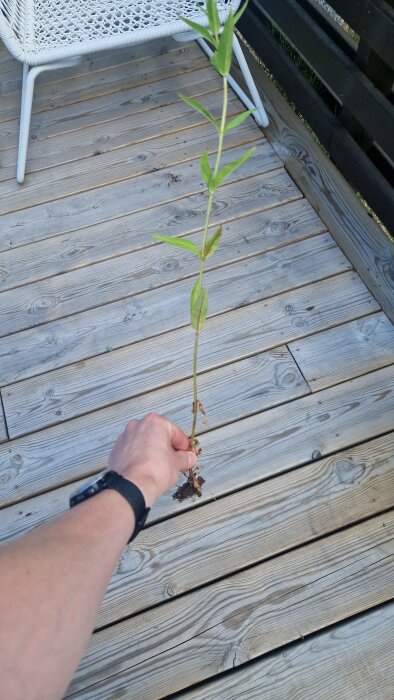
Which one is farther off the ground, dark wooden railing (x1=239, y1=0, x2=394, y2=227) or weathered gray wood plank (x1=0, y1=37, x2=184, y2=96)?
dark wooden railing (x1=239, y1=0, x2=394, y2=227)

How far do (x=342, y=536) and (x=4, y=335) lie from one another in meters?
0.87

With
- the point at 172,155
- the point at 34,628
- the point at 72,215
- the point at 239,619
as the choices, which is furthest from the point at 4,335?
the point at 34,628

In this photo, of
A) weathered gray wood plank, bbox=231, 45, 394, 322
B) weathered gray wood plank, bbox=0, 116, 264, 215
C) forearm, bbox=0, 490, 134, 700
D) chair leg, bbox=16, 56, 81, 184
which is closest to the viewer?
forearm, bbox=0, 490, 134, 700

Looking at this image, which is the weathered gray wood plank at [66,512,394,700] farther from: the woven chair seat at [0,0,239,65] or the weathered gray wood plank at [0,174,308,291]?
the woven chair seat at [0,0,239,65]

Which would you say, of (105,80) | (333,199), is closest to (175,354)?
(333,199)

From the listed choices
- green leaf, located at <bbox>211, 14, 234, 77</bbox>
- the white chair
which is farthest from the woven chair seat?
green leaf, located at <bbox>211, 14, 234, 77</bbox>

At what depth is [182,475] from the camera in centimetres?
120

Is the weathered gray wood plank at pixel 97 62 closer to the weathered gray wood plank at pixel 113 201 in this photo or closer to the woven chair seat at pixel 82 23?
the woven chair seat at pixel 82 23

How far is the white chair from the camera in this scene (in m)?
1.53

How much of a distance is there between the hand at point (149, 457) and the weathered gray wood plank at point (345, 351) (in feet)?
1.77

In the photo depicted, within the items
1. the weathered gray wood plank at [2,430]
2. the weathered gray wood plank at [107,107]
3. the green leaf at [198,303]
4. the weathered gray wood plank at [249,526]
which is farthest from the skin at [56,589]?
the weathered gray wood plank at [107,107]

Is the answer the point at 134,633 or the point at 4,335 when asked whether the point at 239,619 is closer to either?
the point at 134,633

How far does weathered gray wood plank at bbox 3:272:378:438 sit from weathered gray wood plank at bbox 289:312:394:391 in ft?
0.10

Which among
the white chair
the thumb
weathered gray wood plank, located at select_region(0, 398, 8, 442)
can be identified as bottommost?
weathered gray wood plank, located at select_region(0, 398, 8, 442)
